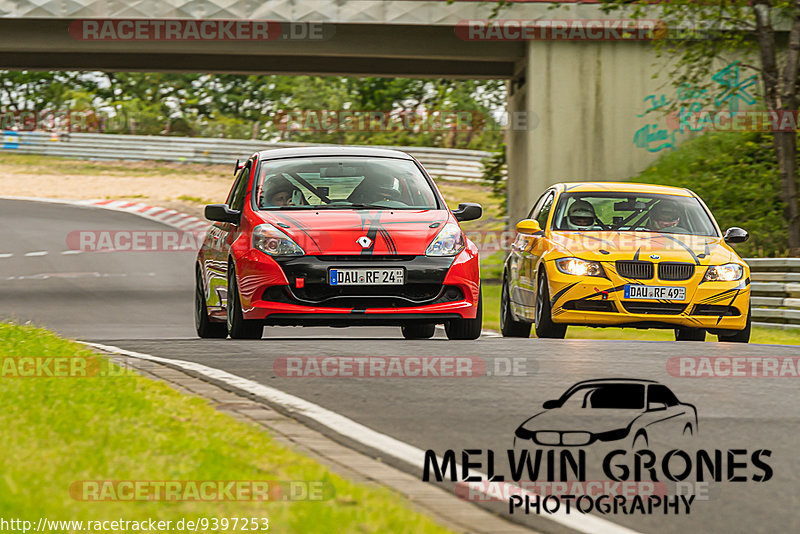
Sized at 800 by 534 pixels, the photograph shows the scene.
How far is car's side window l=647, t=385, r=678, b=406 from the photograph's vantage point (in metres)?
8.13

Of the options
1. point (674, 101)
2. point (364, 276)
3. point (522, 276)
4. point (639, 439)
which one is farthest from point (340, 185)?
point (674, 101)

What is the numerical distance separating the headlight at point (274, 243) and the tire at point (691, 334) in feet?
16.4

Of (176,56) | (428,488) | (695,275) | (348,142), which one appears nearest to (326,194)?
(695,275)

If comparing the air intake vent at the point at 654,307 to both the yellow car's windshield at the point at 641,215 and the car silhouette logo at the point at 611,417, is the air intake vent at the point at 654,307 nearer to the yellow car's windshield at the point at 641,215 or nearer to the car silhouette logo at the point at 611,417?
the yellow car's windshield at the point at 641,215

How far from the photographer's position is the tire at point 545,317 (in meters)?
12.9

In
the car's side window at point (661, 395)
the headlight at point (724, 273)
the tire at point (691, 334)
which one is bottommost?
the tire at point (691, 334)

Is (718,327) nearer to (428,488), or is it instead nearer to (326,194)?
(326,194)

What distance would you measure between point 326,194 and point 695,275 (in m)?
3.65

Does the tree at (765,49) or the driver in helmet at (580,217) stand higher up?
the tree at (765,49)

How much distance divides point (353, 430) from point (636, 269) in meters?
6.20

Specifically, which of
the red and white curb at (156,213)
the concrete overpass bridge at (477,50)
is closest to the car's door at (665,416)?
the concrete overpass bridge at (477,50)

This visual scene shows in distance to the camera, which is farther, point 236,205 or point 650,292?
point 650,292

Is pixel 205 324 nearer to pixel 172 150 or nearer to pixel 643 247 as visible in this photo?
pixel 643 247

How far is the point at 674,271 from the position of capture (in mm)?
12711
